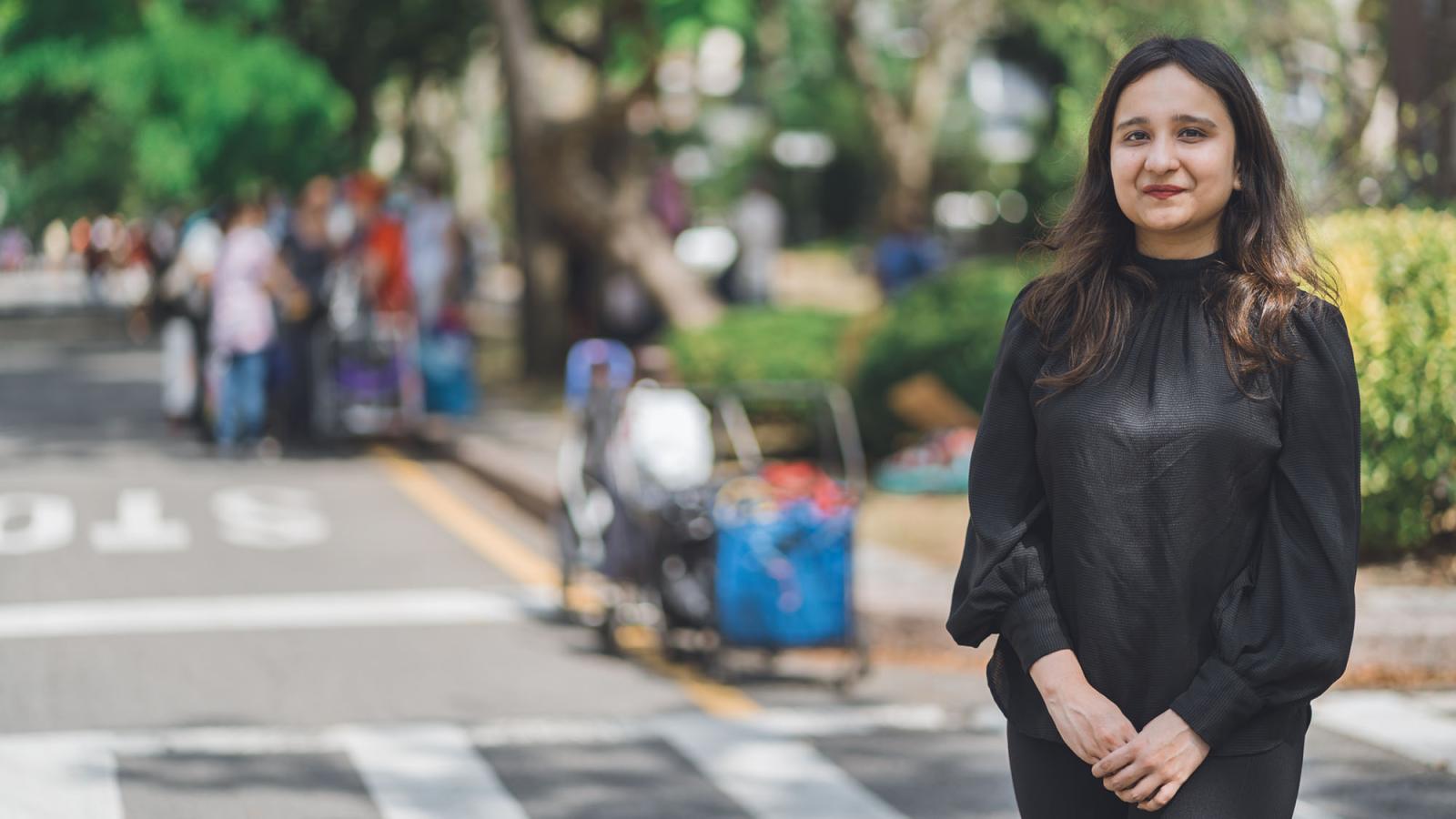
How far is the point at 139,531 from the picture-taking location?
37.5 ft

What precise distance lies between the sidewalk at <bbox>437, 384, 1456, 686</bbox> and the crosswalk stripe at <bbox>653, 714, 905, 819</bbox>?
43.8 inches

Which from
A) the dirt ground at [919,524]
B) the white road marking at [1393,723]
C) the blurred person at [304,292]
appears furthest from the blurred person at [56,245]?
the white road marking at [1393,723]

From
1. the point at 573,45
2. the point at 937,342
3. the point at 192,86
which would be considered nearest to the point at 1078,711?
the point at 937,342

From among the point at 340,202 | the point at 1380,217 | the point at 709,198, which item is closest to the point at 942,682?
the point at 1380,217

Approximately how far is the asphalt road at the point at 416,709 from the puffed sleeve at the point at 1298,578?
3.04m

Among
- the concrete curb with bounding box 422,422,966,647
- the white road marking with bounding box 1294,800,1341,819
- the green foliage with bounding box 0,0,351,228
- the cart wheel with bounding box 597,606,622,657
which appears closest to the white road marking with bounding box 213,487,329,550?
the concrete curb with bounding box 422,422,966,647

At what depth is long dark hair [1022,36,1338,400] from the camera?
2.85m

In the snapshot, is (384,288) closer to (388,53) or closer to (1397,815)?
(388,53)

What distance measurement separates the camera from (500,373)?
21.5 meters

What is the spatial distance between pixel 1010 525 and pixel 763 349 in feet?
Result: 33.6

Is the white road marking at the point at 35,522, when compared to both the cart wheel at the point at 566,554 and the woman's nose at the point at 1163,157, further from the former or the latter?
the woman's nose at the point at 1163,157

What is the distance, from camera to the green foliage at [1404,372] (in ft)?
27.4

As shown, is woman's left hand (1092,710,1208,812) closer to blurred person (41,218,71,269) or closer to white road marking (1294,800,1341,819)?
white road marking (1294,800,1341,819)

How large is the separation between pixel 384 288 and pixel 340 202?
4.37 m
